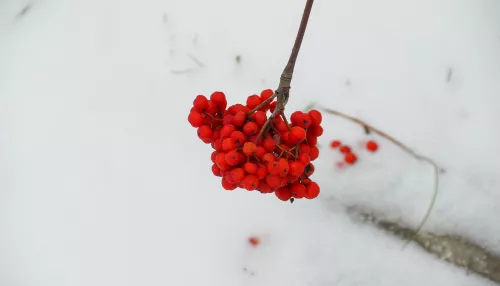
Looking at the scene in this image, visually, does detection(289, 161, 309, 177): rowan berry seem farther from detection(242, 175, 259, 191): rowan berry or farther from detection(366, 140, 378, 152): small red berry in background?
detection(366, 140, 378, 152): small red berry in background

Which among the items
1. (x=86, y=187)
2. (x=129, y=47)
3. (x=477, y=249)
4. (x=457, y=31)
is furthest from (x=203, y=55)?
(x=477, y=249)

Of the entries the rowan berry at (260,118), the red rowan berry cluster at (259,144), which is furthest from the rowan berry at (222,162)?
the rowan berry at (260,118)

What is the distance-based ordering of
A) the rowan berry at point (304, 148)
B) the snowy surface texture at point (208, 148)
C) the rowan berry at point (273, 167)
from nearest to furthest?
the rowan berry at point (273, 167)
the rowan berry at point (304, 148)
the snowy surface texture at point (208, 148)

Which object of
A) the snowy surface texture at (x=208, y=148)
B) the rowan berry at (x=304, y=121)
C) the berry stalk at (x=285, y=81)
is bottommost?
the snowy surface texture at (x=208, y=148)

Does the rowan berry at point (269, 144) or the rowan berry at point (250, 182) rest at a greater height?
the rowan berry at point (269, 144)

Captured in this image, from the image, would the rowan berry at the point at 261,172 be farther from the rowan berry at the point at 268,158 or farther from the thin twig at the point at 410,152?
the thin twig at the point at 410,152

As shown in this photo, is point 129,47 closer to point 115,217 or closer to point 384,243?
point 115,217
